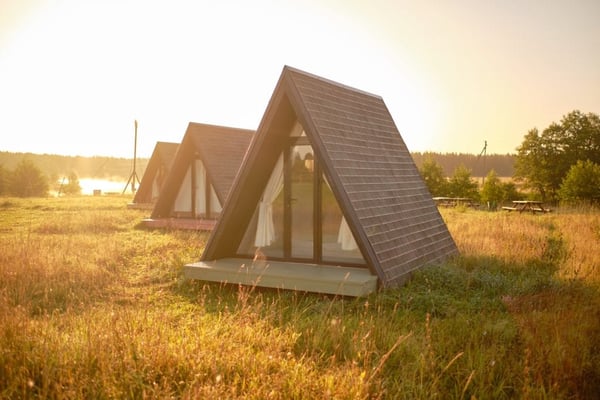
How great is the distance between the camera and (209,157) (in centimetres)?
1691

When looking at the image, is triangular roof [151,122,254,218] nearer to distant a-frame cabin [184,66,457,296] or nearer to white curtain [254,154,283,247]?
→ white curtain [254,154,283,247]

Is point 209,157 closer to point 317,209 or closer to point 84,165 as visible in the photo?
A: point 317,209

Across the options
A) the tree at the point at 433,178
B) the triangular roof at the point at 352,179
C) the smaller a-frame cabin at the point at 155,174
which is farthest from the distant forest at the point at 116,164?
the triangular roof at the point at 352,179

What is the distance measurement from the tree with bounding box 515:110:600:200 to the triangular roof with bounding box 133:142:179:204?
2708 centimetres

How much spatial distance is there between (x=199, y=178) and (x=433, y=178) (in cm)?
1973

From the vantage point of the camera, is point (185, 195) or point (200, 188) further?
point (185, 195)

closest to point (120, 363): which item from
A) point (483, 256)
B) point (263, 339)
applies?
point (263, 339)

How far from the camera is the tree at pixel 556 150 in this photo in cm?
3825

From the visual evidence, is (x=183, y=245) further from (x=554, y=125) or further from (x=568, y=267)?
(x=554, y=125)

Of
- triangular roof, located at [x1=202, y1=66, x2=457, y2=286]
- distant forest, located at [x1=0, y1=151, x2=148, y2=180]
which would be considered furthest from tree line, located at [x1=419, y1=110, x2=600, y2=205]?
distant forest, located at [x1=0, y1=151, x2=148, y2=180]

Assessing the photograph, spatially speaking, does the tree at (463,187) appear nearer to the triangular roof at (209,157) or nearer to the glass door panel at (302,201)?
the triangular roof at (209,157)

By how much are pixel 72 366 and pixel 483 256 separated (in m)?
8.37

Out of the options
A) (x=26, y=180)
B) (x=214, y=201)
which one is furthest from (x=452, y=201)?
(x=26, y=180)

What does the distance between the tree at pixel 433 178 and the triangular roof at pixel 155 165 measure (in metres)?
16.2
